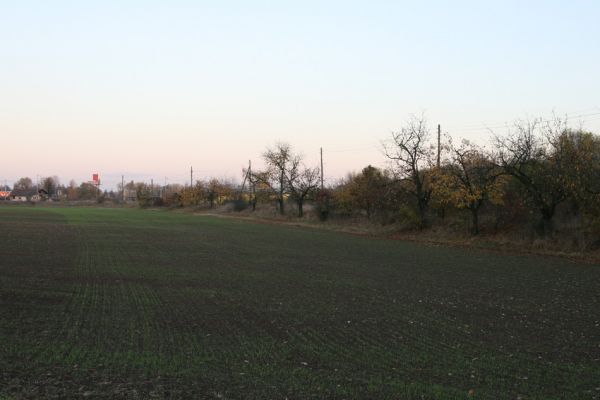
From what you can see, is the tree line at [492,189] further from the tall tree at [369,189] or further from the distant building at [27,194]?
the distant building at [27,194]

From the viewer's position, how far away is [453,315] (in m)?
10.5

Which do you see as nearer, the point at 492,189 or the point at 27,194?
the point at 492,189

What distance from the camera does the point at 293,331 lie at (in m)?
8.96

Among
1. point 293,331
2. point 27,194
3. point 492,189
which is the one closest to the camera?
point 293,331

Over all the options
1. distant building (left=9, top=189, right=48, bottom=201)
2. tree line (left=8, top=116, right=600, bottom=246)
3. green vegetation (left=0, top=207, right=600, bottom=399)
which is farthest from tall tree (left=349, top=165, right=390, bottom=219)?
distant building (left=9, top=189, right=48, bottom=201)

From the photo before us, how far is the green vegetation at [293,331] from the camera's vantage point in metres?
6.20

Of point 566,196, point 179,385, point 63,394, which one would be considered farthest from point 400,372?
point 566,196

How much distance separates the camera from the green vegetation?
6203 mm

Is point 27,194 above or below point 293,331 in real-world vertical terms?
above

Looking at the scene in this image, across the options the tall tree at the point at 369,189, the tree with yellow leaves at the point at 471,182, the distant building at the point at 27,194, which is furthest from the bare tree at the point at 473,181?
the distant building at the point at 27,194

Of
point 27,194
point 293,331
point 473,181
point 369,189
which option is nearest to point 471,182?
point 473,181

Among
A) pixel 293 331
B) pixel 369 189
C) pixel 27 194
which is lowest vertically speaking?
pixel 293 331

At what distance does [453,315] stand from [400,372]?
4245 millimetres

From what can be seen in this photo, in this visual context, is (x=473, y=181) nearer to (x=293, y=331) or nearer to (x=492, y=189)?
(x=492, y=189)
